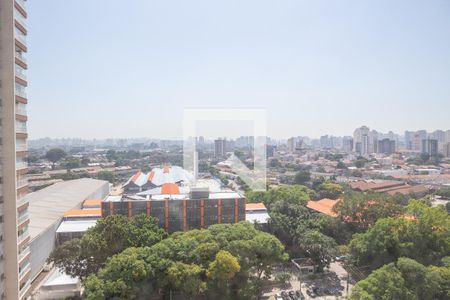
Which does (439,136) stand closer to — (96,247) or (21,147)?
(96,247)

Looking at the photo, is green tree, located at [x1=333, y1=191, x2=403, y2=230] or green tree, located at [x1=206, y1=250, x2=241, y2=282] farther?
green tree, located at [x1=333, y1=191, x2=403, y2=230]

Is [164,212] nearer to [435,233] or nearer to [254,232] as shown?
[254,232]

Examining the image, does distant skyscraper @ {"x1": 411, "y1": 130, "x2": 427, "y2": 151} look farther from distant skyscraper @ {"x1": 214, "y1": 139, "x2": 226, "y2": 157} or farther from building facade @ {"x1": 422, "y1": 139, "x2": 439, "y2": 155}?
distant skyscraper @ {"x1": 214, "y1": 139, "x2": 226, "y2": 157}

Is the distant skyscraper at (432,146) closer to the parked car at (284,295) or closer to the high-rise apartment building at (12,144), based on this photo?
the parked car at (284,295)

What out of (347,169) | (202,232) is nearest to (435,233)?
(202,232)

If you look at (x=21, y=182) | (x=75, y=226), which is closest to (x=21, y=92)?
(x=21, y=182)

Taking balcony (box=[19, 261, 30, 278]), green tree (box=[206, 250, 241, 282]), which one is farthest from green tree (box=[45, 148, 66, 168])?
green tree (box=[206, 250, 241, 282])

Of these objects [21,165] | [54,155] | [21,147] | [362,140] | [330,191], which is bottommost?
[330,191]
